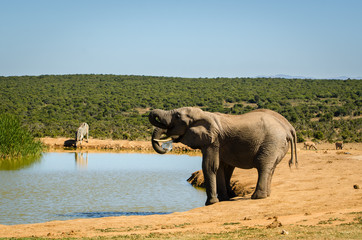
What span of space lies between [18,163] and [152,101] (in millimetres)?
56004

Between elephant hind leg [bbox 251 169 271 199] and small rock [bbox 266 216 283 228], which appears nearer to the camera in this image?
small rock [bbox 266 216 283 228]

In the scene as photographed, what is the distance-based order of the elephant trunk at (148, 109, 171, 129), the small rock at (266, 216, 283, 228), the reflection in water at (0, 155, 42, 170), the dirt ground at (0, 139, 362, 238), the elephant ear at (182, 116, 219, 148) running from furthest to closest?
the reflection in water at (0, 155, 42, 170) < the elephant trunk at (148, 109, 171, 129) < the elephant ear at (182, 116, 219, 148) < the dirt ground at (0, 139, 362, 238) < the small rock at (266, 216, 283, 228)

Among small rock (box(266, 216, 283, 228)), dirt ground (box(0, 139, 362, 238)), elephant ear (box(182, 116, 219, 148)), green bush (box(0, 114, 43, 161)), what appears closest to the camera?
small rock (box(266, 216, 283, 228))

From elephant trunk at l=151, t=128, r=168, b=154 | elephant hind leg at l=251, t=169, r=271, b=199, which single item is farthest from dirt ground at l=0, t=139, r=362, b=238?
elephant trunk at l=151, t=128, r=168, b=154

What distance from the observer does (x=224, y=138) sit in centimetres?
1451

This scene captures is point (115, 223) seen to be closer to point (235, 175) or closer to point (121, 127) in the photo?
point (235, 175)

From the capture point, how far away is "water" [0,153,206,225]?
1573cm

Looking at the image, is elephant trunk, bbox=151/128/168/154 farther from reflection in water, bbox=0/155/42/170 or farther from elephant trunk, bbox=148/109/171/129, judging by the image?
reflection in water, bbox=0/155/42/170

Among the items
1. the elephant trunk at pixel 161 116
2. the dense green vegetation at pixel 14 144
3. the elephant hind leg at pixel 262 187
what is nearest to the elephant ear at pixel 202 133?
the elephant trunk at pixel 161 116

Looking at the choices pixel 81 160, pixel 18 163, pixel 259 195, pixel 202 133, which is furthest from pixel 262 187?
pixel 81 160

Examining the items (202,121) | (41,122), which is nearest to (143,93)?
(41,122)

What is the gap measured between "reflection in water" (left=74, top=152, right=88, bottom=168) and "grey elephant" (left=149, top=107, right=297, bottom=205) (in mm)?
14660

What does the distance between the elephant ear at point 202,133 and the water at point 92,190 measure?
2.64 meters

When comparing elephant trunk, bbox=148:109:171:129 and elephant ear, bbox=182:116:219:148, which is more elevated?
elephant trunk, bbox=148:109:171:129
